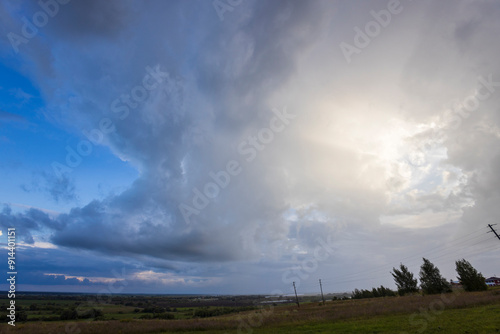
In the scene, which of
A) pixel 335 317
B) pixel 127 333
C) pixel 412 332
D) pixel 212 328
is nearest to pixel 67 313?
pixel 127 333

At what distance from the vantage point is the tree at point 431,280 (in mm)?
82500

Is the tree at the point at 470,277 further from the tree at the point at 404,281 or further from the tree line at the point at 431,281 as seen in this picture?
the tree at the point at 404,281

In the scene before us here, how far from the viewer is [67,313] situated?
303ft

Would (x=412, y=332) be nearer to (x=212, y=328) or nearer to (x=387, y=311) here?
(x=387, y=311)

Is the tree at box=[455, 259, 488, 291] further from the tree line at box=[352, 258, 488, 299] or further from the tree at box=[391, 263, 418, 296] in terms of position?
the tree at box=[391, 263, 418, 296]

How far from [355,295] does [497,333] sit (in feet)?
423

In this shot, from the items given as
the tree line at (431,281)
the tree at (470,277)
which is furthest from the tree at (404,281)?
the tree at (470,277)

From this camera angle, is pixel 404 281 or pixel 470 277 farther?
pixel 404 281

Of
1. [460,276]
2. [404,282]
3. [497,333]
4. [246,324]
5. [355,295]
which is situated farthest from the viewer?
[355,295]

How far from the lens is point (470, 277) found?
74.4 meters

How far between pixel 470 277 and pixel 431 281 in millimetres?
13621

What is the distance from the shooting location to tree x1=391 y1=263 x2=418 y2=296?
98.5m

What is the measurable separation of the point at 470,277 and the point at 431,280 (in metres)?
13.6

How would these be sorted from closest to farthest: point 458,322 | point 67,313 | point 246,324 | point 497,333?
1. point 497,333
2. point 458,322
3. point 246,324
4. point 67,313
